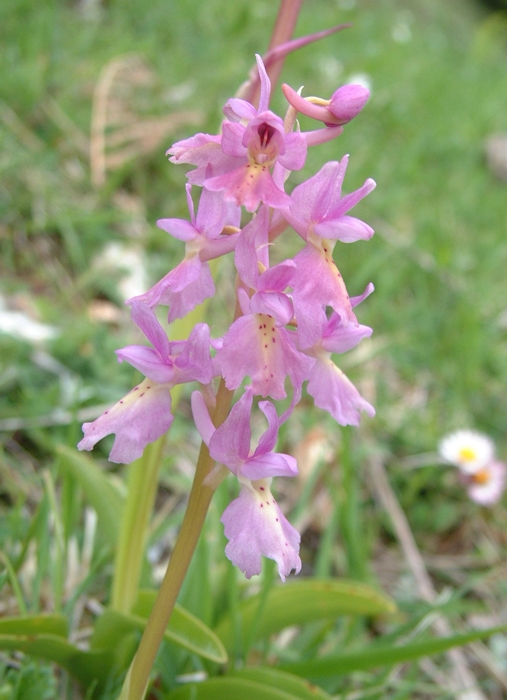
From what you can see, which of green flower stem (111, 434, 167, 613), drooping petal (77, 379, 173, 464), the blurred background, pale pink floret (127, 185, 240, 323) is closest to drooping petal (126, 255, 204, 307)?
pale pink floret (127, 185, 240, 323)

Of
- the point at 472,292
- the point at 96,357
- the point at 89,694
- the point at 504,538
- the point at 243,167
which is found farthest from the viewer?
the point at 472,292

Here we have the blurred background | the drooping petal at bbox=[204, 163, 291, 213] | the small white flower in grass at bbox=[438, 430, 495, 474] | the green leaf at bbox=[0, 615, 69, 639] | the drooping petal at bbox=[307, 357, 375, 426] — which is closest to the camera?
the drooping petal at bbox=[204, 163, 291, 213]

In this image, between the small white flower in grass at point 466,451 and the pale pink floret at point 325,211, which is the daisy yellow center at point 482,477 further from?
the pale pink floret at point 325,211

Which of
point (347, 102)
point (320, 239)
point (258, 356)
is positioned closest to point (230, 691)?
point (258, 356)

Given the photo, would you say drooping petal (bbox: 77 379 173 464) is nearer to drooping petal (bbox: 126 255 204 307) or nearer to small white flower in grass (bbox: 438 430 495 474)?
drooping petal (bbox: 126 255 204 307)

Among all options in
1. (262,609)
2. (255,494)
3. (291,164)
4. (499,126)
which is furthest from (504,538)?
(499,126)

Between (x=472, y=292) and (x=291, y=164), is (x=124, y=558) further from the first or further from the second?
(x=472, y=292)

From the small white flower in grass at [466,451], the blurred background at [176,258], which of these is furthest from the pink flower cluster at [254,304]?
the small white flower in grass at [466,451]

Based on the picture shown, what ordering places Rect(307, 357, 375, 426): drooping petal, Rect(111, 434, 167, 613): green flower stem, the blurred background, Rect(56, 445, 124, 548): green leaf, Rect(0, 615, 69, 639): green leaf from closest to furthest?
Rect(307, 357, 375, 426): drooping petal
Rect(0, 615, 69, 639): green leaf
Rect(111, 434, 167, 613): green flower stem
Rect(56, 445, 124, 548): green leaf
the blurred background
